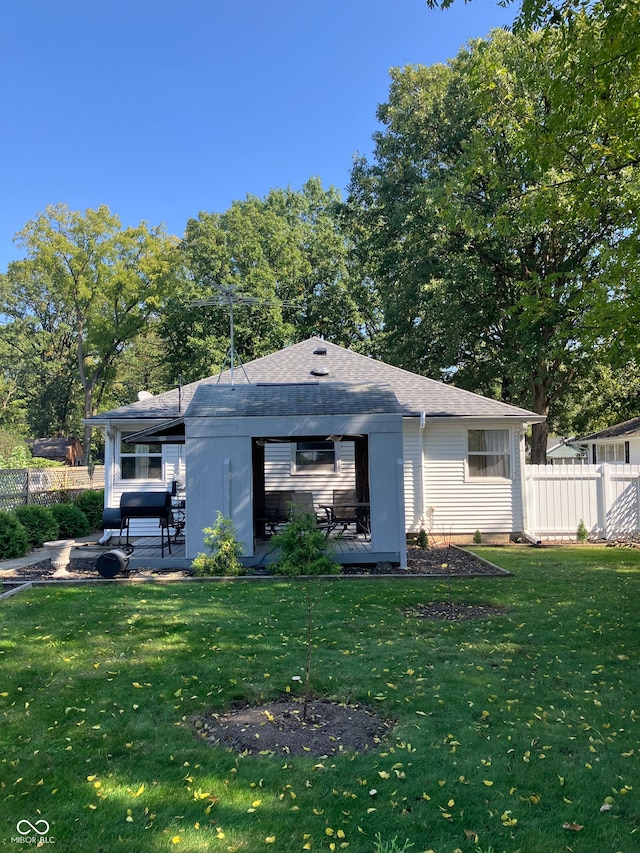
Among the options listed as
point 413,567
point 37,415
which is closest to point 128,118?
point 413,567

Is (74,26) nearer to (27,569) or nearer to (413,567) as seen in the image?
(27,569)

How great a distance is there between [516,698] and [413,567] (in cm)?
588

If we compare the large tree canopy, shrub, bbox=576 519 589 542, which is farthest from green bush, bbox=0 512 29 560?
the large tree canopy

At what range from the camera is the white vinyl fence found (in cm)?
1356

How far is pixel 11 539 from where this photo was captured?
444 inches

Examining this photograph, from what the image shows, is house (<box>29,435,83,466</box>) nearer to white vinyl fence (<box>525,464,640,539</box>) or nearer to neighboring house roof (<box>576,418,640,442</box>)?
neighboring house roof (<box>576,418,640,442</box>)

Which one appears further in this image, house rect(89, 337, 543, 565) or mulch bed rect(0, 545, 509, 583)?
house rect(89, 337, 543, 565)

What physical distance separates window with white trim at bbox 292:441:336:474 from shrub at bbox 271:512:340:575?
5.04m

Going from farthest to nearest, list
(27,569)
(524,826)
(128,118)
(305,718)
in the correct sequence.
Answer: (128,118), (27,569), (305,718), (524,826)

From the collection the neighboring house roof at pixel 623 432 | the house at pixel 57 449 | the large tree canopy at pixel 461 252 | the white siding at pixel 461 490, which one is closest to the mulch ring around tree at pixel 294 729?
the white siding at pixel 461 490

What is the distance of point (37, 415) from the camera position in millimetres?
48156

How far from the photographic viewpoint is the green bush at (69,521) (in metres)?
14.0

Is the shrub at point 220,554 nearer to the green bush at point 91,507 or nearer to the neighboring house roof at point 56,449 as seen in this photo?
the green bush at point 91,507

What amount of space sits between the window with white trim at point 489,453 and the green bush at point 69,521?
983 centimetres
